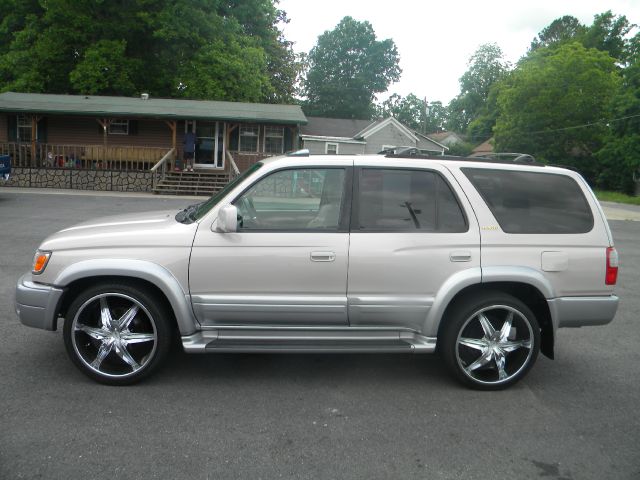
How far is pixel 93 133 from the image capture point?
26.6 m

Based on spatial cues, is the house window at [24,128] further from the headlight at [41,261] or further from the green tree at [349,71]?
the green tree at [349,71]

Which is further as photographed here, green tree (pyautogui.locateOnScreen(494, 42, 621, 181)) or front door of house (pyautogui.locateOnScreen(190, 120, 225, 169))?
green tree (pyautogui.locateOnScreen(494, 42, 621, 181))

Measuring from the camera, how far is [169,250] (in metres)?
3.98

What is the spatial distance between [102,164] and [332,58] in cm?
5229

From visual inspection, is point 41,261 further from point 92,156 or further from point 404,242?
point 92,156

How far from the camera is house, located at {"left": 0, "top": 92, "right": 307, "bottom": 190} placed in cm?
2395

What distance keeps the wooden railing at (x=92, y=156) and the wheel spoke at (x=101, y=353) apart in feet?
70.0

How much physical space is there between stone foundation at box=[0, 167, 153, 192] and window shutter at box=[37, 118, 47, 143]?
347 cm

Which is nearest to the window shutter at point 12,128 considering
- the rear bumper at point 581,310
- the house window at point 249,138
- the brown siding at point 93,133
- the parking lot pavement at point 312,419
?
the brown siding at point 93,133

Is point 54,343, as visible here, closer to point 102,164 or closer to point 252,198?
point 252,198

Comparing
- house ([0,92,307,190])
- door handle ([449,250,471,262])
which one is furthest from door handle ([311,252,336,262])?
house ([0,92,307,190])

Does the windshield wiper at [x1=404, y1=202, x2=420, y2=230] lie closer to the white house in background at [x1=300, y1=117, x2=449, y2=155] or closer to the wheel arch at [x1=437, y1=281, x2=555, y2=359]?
the wheel arch at [x1=437, y1=281, x2=555, y2=359]

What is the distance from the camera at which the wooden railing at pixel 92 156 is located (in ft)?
80.0

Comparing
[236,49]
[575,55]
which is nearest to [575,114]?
[575,55]
